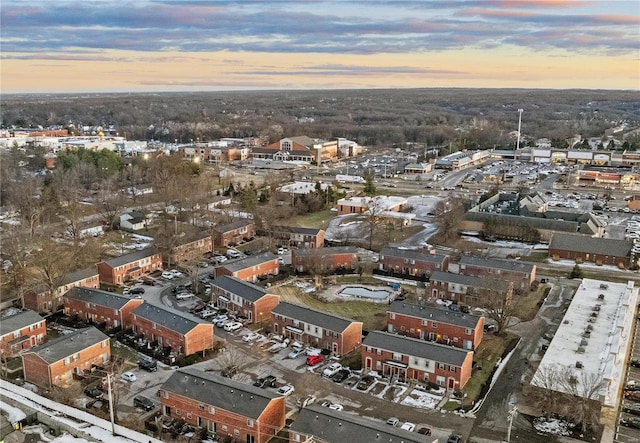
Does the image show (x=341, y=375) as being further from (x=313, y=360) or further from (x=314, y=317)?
(x=314, y=317)

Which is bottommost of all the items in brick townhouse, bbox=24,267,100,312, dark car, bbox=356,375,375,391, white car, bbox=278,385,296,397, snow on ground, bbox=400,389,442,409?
A: snow on ground, bbox=400,389,442,409

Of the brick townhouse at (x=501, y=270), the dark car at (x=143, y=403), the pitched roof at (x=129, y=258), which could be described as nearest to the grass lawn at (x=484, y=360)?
the brick townhouse at (x=501, y=270)

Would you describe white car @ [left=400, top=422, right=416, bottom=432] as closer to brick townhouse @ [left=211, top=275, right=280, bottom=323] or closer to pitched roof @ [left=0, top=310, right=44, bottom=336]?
brick townhouse @ [left=211, top=275, right=280, bottom=323]

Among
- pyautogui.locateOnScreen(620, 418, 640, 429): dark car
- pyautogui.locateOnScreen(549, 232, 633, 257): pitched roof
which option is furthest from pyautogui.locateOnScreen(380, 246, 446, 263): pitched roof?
pyautogui.locateOnScreen(620, 418, 640, 429): dark car

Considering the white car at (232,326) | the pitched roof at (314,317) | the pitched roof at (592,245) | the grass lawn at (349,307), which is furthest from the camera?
the pitched roof at (592,245)

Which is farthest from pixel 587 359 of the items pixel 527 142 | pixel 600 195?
pixel 527 142

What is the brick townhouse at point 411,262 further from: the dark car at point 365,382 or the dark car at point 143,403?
the dark car at point 143,403
